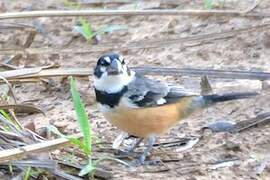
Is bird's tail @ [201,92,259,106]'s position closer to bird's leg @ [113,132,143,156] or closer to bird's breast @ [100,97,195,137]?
bird's breast @ [100,97,195,137]

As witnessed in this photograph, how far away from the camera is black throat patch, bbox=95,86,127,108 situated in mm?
5324

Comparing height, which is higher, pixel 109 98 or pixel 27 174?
pixel 109 98

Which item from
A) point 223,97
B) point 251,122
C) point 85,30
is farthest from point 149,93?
point 85,30

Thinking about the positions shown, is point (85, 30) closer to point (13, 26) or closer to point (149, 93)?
point (13, 26)

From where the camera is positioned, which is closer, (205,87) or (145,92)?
(145,92)

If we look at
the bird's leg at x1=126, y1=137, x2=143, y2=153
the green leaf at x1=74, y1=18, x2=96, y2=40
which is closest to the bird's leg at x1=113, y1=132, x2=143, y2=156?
the bird's leg at x1=126, y1=137, x2=143, y2=153

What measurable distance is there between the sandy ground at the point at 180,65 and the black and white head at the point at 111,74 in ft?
1.30

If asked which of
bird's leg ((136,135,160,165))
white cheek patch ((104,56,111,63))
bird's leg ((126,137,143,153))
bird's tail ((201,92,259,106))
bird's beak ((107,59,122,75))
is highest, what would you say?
white cheek patch ((104,56,111,63))

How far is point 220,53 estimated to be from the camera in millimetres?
7160

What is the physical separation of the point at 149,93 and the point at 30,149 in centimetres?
112

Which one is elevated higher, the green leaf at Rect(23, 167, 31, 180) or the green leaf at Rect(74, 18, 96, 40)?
the green leaf at Rect(74, 18, 96, 40)

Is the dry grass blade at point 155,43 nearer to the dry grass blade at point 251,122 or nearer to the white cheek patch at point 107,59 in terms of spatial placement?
the dry grass blade at point 251,122

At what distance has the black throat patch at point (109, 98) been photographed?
5324mm

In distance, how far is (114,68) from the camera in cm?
539
